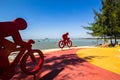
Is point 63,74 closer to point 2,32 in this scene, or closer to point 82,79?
point 82,79

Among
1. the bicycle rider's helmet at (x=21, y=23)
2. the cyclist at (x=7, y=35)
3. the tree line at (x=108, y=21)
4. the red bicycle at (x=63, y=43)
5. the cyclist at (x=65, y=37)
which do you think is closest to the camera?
the cyclist at (x=7, y=35)

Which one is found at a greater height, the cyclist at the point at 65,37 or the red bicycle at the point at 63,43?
the cyclist at the point at 65,37

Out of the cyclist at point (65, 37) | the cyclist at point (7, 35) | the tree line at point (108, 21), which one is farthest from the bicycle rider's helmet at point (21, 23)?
the tree line at point (108, 21)

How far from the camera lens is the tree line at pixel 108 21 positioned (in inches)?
988

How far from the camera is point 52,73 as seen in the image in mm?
8484

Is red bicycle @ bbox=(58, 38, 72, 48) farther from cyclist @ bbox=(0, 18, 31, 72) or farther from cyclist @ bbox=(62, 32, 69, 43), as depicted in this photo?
cyclist @ bbox=(0, 18, 31, 72)

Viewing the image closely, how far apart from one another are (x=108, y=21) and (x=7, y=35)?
2305cm

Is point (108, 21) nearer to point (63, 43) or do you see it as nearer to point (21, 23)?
point (63, 43)

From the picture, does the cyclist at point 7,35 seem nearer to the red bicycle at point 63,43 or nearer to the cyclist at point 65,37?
the red bicycle at point 63,43

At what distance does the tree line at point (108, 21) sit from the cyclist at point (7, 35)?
2062 cm

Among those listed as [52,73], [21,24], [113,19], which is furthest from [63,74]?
[113,19]

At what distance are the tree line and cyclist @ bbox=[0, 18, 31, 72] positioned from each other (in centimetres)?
2062

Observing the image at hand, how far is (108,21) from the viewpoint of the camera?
2700 cm

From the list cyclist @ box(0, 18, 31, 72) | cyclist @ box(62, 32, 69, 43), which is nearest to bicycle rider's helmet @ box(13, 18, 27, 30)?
cyclist @ box(0, 18, 31, 72)
